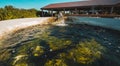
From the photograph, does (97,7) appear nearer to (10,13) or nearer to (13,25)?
(10,13)

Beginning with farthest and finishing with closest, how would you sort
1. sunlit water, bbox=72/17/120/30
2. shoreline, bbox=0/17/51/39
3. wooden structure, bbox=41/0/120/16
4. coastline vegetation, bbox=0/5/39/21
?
wooden structure, bbox=41/0/120/16
coastline vegetation, bbox=0/5/39/21
sunlit water, bbox=72/17/120/30
shoreline, bbox=0/17/51/39

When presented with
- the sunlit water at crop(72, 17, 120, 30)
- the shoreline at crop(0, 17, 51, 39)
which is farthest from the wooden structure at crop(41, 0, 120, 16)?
the shoreline at crop(0, 17, 51, 39)

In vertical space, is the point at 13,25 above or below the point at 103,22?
above

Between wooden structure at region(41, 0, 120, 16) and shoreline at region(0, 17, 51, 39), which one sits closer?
shoreline at region(0, 17, 51, 39)

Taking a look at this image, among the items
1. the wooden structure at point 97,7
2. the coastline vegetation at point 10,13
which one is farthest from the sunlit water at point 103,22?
the coastline vegetation at point 10,13

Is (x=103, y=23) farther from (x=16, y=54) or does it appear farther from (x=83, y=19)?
(x=16, y=54)

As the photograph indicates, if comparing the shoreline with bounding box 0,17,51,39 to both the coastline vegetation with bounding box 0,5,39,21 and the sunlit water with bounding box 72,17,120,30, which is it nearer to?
the coastline vegetation with bounding box 0,5,39,21

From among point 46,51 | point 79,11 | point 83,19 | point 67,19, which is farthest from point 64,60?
point 79,11

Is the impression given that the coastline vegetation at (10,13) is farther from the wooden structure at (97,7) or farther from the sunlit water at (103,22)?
the sunlit water at (103,22)

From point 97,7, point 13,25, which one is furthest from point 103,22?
point 13,25

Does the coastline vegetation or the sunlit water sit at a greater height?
the coastline vegetation

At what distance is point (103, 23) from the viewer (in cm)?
1806

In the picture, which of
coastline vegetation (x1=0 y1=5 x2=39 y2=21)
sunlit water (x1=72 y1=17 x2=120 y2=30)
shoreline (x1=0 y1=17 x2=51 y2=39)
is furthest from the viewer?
coastline vegetation (x1=0 y1=5 x2=39 y2=21)

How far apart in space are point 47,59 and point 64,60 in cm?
86
